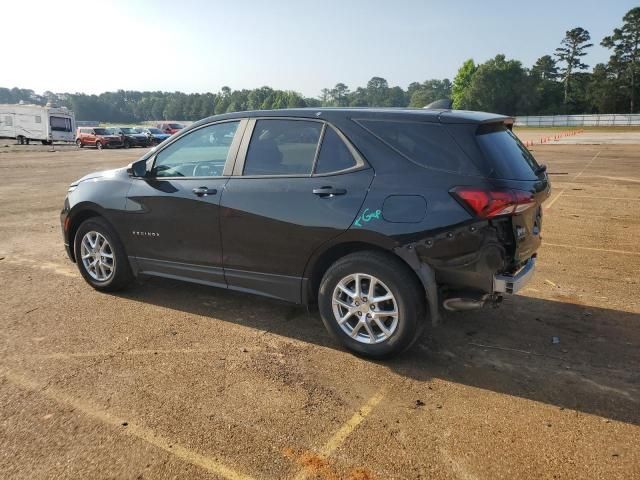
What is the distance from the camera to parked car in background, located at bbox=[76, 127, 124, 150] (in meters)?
36.7

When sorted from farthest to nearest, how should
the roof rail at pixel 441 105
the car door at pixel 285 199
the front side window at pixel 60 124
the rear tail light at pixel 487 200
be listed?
the front side window at pixel 60 124
the roof rail at pixel 441 105
the car door at pixel 285 199
the rear tail light at pixel 487 200

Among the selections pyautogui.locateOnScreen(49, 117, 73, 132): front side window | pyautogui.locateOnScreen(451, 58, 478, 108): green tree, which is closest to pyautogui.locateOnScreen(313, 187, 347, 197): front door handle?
pyautogui.locateOnScreen(49, 117, 73, 132): front side window

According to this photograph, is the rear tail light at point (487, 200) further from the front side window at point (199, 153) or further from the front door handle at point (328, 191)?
the front side window at point (199, 153)

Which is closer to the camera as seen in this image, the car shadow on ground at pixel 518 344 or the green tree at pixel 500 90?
the car shadow on ground at pixel 518 344

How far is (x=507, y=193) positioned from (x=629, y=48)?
4228 inches

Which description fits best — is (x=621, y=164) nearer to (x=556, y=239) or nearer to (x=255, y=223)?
(x=556, y=239)

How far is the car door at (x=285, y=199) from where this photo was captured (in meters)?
3.76

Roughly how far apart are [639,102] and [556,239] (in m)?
97.2

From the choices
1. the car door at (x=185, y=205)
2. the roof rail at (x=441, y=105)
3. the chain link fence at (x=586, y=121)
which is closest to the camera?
the roof rail at (x=441, y=105)

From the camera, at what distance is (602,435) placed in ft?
9.39

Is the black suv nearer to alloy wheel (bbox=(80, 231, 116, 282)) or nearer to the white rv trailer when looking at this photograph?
alloy wheel (bbox=(80, 231, 116, 282))

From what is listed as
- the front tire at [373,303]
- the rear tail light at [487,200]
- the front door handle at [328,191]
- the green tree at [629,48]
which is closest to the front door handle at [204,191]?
the front door handle at [328,191]

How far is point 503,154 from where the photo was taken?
3621 millimetres

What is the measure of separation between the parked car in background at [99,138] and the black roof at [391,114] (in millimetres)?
35812
